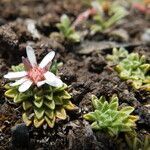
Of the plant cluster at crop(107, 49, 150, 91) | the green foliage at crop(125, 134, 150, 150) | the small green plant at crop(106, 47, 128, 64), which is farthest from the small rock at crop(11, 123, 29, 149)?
the small green plant at crop(106, 47, 128, 64)

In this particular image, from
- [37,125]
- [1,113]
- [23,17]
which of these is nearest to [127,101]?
[37,125]

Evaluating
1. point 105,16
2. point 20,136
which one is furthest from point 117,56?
point 20,136

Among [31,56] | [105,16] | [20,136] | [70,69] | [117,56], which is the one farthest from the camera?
[105,16]

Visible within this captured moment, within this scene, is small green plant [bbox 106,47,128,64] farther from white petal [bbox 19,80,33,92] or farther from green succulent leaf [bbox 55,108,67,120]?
white petal [bbox 19,80,33,92]

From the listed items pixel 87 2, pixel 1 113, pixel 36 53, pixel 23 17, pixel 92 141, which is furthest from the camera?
pixel 87 2

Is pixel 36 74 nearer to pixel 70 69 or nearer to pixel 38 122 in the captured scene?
pixel 38 122

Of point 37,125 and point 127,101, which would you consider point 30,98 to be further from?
point 127,101
